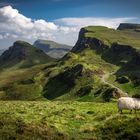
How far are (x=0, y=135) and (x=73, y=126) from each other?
1014 centimetres

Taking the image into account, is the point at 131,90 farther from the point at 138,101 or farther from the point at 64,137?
the point at 64,137

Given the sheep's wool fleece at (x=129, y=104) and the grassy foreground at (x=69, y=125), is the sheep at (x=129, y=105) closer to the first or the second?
the sheep's wool fleece at (x=129, y=104)

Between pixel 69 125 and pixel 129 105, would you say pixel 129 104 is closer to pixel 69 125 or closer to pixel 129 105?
pixel 129 105

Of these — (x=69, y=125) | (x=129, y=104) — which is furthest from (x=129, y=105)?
(x=69, y=125)

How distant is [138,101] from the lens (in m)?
43.9

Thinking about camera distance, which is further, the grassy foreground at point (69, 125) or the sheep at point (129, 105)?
the sheep at point (129, 105)

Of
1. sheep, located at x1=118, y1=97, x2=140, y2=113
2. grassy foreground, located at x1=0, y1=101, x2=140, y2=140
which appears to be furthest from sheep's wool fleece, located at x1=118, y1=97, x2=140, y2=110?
grassy foreground, located at x1=0, y1=101, x2=140, y2=140

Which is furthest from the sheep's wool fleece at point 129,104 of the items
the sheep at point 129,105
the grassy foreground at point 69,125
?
the grassy foreground at point 69,125

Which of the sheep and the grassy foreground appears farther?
the sheep

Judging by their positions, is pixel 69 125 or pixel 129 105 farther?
pixel 129 105

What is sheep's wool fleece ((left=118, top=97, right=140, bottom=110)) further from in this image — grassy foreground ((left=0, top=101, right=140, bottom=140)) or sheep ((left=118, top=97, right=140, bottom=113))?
grassy foreground ((left=0, top=101, right=140, bottom=140))

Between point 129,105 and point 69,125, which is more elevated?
point 129,105

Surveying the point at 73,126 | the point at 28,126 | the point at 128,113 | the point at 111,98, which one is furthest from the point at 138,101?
the point at 111,98

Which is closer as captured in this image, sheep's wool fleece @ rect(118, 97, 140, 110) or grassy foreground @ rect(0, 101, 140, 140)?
grassy foreground @ rect(0, 101, 140, 140)
